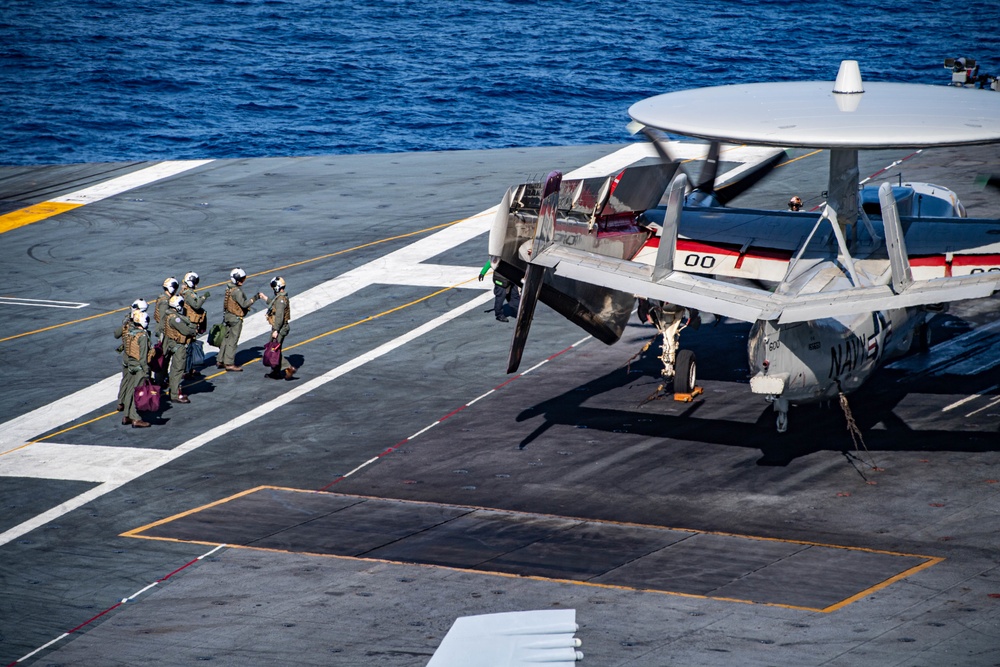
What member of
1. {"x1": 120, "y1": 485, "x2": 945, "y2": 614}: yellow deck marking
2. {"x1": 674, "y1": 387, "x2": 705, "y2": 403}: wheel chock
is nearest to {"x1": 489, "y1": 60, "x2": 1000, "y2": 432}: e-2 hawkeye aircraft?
{"x1": 674, "y1": 387, "x2": 705, "y2": 403}: wheel chock

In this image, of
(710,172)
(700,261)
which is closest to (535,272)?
(700,261)

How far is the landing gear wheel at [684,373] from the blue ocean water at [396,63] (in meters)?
44.6

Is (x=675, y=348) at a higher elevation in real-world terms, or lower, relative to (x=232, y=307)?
lower

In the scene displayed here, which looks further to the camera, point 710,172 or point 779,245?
point 710,172

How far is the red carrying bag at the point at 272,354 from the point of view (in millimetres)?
28672

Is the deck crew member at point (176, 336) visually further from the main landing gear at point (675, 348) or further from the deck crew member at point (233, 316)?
the main landing gear at point (675, 348)

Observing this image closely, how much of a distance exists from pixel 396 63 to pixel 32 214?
176 ft

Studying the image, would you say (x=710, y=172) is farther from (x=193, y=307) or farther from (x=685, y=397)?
(x=193, y=307)

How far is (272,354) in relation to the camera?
28672mm

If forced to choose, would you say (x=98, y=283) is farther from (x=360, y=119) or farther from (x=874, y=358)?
(x=360, y=119)

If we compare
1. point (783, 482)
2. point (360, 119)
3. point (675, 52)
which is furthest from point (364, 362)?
point (675, 52)

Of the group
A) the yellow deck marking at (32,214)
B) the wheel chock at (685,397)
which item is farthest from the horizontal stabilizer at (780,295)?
the yellow deck marking at (32,214)

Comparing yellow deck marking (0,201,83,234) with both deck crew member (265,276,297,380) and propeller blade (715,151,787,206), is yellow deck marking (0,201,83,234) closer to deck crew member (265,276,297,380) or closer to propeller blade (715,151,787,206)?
deck crew member (265,276,297,380)

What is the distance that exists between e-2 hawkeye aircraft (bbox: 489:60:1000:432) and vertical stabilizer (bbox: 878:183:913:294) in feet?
0.08
